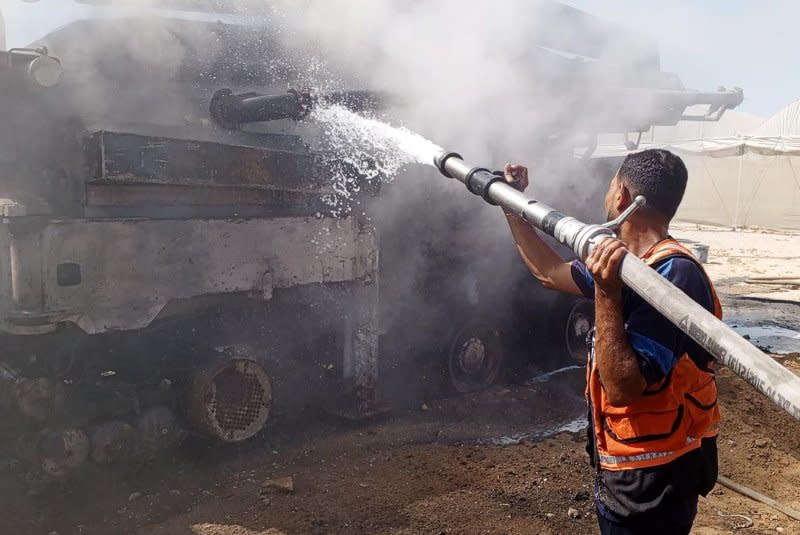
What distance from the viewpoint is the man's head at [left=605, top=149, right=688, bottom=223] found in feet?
7.55

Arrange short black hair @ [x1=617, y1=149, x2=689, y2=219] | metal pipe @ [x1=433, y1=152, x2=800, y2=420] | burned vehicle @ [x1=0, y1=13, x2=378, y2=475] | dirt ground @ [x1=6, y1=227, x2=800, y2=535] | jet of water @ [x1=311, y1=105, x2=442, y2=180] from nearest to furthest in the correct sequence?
metal pipe @ [x1=433, y1=152, x2=800, y2=420], short black hair @ [x1=617, y1=149, x2=689, y2=219], dirt ground @ [x1=6, y1=227, x2=800, y2=535], burned vehicle @ [x1=0, y1=13, x2=378, y2=475], jet of water @ [x1=311, y1=105, x2=442, y2=180]

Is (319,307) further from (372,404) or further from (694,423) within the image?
(694,423)

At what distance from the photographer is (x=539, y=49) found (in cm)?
769

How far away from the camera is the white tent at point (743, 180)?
77.0 ft

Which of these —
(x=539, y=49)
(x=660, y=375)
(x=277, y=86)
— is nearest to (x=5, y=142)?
(x=277, y=86)

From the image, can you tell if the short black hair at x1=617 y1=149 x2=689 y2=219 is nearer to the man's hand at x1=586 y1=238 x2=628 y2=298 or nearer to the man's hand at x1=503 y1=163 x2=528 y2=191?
the man's hand at x1=586 y1=238 x2=628 y2=298

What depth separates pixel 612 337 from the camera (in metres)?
2.04

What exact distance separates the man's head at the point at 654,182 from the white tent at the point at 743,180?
21556 millimetres

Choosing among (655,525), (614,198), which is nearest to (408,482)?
(655,525)

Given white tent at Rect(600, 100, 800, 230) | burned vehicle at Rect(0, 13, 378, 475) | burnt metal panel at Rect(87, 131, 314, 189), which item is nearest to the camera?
burned vehicle at Rect(0, 13, 378, 475)

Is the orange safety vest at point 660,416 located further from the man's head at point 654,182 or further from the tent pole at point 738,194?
the tent pole at point 738,194

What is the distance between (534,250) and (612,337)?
1.01 m

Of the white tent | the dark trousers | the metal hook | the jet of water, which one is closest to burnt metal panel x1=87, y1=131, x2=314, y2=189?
the jet of water

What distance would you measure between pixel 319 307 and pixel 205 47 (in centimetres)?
217
